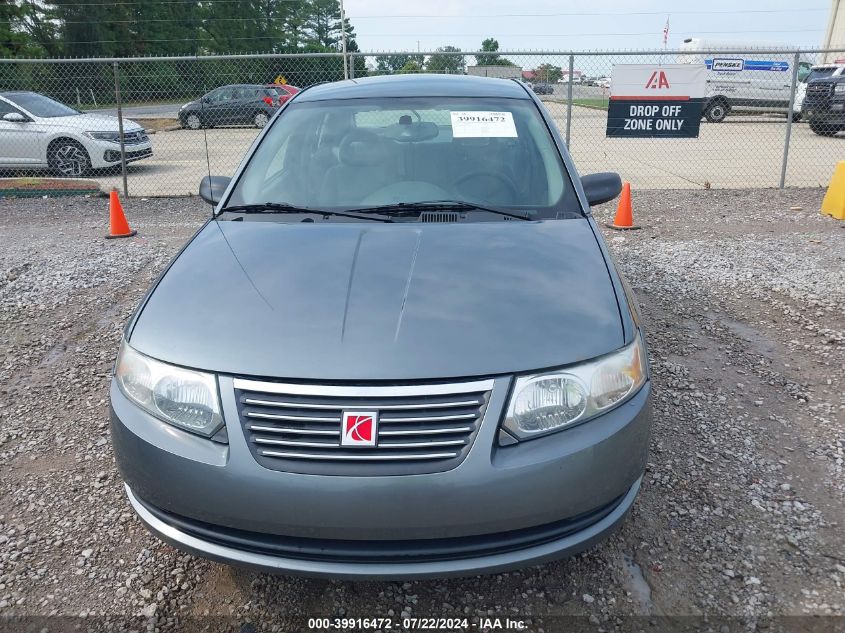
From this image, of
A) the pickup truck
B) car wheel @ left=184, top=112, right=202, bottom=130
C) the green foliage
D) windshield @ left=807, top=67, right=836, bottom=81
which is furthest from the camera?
the green foliage

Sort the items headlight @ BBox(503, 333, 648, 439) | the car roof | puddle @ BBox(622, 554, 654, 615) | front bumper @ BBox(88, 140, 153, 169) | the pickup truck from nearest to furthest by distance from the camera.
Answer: headlight @ BBox(503, 333, 648, 439)
puddle @ BBox(622, 554, 654, 615)
the car roof
front bumper @ BBox(88, 140, 153, 169)
the pickup truck

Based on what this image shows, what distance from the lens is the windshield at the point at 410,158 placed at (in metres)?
3.08

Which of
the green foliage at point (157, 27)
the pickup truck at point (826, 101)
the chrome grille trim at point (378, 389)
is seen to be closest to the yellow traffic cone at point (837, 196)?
the chrome grille trim at point (378, 389)

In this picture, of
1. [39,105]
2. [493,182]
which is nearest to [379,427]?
[493,182]

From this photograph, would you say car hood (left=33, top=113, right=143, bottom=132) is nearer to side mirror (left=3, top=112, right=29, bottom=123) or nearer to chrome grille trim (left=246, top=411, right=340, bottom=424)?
side mirror (left=3, top=112, right=29, bottom=123)

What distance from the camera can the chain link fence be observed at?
388 inches

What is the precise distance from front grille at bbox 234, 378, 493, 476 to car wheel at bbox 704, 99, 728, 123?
21.8 m

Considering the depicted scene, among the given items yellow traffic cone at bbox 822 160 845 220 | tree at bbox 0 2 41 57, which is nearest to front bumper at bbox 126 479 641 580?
yellow traffic cone at bbox 822 160 845 220

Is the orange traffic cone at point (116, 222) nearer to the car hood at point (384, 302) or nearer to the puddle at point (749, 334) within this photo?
the car hood at point (384, 302)

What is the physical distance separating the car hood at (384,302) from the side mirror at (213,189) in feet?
1.94

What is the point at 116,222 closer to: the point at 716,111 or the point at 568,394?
the point at 568,394

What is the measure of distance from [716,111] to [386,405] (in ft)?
72.8

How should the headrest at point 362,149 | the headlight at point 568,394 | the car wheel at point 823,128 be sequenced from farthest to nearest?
the car wheel at point 823,128 < the headrest at point 362,149 < the headlight at point 568,394

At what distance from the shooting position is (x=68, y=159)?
11.2m
